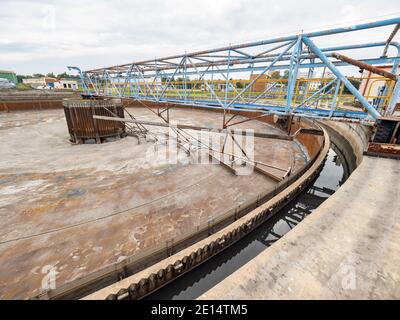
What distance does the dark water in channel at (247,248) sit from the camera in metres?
4.10

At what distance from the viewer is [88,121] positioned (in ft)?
37.9

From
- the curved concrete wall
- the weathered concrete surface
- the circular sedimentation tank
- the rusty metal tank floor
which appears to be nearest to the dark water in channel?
the curved concrete wall

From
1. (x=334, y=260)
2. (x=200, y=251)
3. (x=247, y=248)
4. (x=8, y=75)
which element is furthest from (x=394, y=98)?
(x=8, y=75)

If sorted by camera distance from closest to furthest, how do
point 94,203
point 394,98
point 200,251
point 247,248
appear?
point 200,251, point 247,248, point 94,203, point 394,98

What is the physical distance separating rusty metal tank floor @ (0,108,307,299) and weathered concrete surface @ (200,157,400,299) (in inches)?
85.6

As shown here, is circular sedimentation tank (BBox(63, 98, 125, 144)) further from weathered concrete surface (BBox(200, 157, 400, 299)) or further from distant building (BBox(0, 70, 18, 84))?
distant building (BBox(0, 70, 18, 84))

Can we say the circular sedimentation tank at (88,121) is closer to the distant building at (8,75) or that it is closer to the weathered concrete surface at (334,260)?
the weathered concrete surface at (334,260)

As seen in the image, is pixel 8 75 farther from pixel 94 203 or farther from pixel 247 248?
pixel 247 248

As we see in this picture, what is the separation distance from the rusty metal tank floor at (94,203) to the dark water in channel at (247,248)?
1.00m

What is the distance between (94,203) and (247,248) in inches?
195

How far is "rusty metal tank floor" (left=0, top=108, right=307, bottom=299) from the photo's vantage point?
3.89 m

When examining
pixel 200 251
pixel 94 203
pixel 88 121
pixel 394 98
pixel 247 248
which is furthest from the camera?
pixel 88 121

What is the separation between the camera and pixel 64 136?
13.2 m
